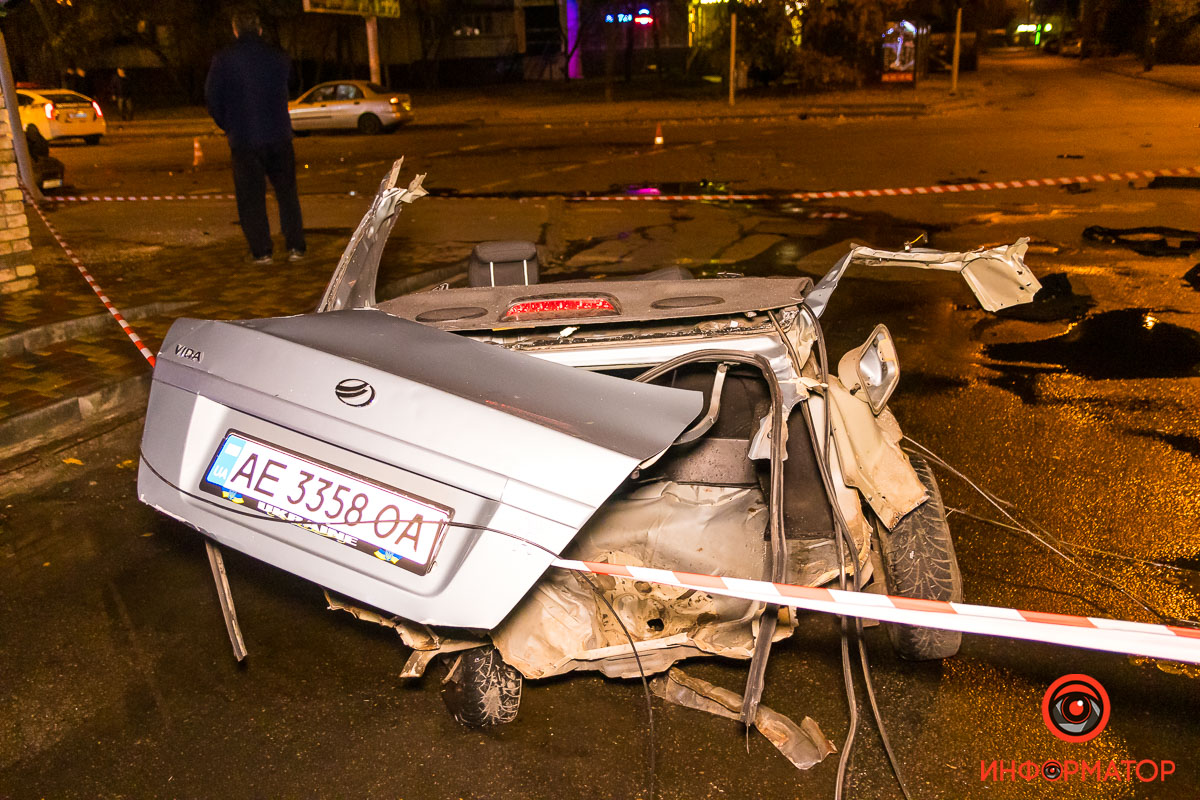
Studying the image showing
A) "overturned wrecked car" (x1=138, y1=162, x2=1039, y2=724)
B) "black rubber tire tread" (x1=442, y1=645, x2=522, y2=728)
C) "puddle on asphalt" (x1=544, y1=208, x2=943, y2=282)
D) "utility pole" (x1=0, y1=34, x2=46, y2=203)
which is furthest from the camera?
"utility pole" (x1=0, y1=34, x2=46, y2=203)

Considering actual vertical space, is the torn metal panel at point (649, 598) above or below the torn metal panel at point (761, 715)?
above

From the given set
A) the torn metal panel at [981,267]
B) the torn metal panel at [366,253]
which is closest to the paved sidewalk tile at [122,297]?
the torn metal panel at [366,253]

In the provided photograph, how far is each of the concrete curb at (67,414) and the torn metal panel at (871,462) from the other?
4524 millimetres

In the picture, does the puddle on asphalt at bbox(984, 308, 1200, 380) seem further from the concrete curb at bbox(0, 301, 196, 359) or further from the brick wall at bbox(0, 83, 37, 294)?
the brick wall at bbox(0, 83, 37, 294)

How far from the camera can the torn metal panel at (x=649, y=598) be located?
2838 millimetres

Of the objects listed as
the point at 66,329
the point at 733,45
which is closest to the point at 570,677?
the point at 66,329

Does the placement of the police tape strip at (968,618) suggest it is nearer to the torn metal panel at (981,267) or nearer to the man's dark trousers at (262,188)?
the torn metal panel at (981,267)

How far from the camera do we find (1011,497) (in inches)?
178

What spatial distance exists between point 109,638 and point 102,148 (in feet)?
74.7

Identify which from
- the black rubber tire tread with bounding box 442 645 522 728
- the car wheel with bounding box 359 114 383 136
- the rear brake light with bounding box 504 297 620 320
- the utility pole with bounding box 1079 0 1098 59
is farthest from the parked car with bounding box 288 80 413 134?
the utility pole with bounding box 1079 0 1098 59

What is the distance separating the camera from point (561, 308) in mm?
3260

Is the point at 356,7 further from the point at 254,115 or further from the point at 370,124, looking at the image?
the point at 254,115

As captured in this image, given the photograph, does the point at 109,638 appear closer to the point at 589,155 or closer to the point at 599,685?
the point at 599,685

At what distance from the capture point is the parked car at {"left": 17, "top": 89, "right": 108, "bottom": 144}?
2220 cm
